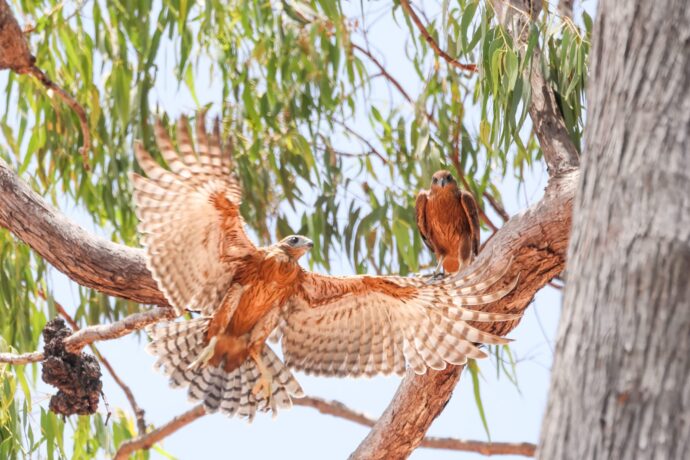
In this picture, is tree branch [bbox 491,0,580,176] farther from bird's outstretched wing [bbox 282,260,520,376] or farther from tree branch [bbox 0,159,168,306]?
tree branch [bbox 0,159,168,306]

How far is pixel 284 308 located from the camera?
17.1 feet

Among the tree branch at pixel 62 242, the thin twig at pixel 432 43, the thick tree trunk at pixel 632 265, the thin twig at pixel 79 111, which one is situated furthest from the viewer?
the thin twig at pixel 79 111

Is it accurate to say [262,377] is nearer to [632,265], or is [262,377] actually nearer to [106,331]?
[106,331]

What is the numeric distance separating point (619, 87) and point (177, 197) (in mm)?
2674

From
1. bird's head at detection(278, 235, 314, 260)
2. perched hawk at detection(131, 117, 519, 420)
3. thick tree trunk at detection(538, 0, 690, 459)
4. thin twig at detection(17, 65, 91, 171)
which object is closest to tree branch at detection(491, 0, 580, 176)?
perched hawk at detection(131, 117, 519, 420)

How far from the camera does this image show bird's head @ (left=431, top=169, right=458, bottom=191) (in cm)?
606

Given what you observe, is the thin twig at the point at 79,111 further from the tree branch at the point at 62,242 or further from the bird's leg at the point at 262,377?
the bird's leg at the point at 262,377

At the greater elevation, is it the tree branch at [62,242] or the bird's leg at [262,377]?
the tree branch at [62,242]

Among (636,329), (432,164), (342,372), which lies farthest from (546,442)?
(432,164)

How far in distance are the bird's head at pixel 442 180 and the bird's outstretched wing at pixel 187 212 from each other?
1502mm

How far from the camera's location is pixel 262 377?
5137 mm

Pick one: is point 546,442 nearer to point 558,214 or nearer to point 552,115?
point 558,214

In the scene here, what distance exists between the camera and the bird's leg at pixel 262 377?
5.13m

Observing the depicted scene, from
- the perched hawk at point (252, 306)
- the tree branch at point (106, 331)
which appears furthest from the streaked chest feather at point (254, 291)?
the tree branch at point (106, 331)
